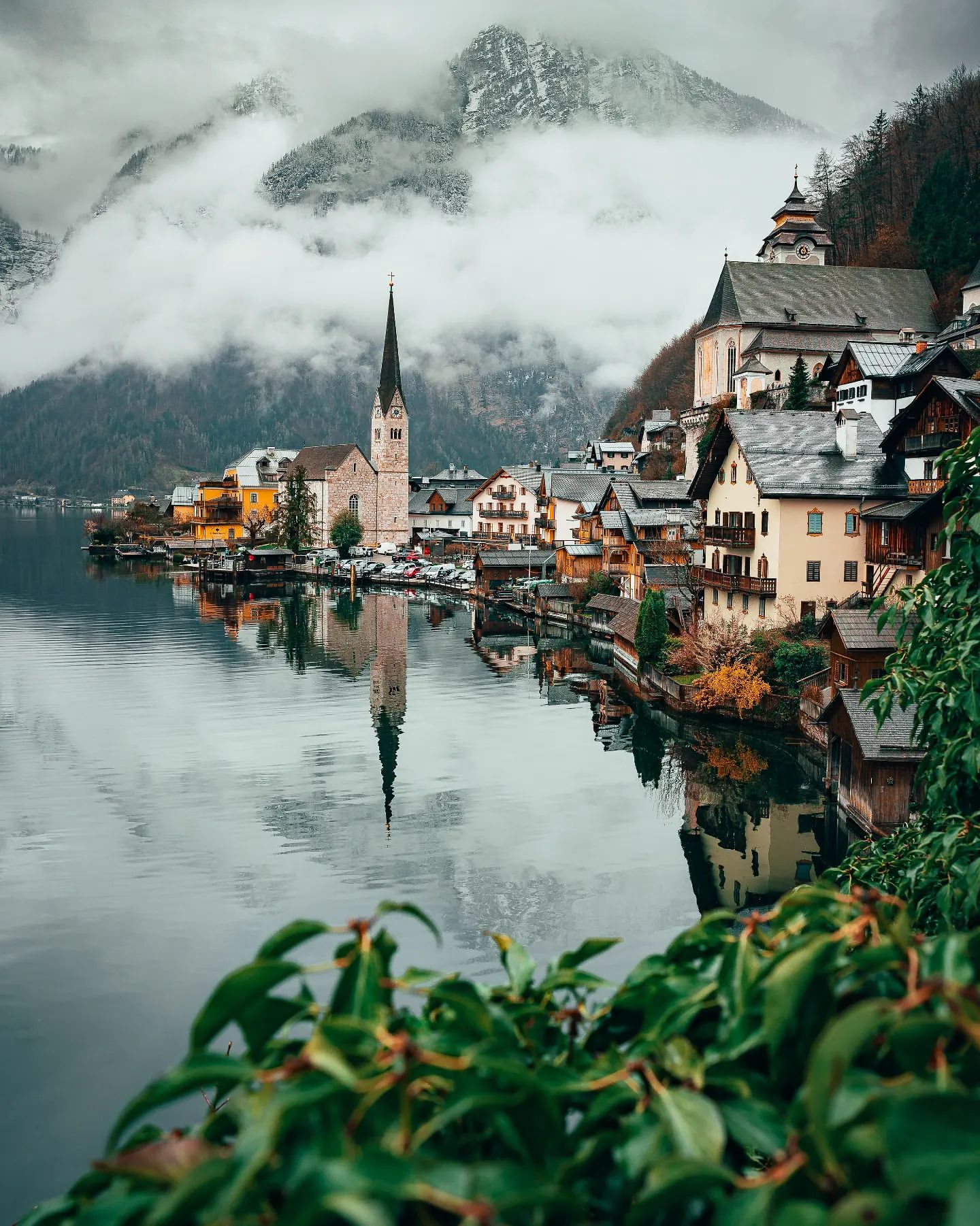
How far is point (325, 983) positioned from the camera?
16750 mm

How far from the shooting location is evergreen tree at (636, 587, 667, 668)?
40438 mm

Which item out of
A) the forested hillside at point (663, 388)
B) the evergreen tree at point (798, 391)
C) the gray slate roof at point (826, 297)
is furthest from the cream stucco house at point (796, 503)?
the forested hillside at point (663, 388)

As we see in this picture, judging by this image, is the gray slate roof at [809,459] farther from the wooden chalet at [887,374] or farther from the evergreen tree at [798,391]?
the evergreen tree at [798,391]

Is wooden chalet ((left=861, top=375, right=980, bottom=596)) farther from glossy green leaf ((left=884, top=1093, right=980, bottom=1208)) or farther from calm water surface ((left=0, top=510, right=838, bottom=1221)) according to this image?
glossy green leaf ((left=884, top=1093, right=980, bottom=1208))

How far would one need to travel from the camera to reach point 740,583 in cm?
3853

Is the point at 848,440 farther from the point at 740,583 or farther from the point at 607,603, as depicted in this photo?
the point at 607,603

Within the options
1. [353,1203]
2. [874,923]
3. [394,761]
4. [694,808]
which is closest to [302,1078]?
[353,1203]

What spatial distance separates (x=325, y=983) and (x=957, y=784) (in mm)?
11803

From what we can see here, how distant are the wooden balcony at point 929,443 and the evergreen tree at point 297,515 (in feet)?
256

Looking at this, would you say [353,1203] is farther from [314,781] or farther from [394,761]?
[394,761]

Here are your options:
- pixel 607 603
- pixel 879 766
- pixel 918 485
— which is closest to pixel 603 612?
pixel 607 603

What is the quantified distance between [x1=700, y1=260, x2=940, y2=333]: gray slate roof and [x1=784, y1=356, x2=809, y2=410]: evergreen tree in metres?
16.2

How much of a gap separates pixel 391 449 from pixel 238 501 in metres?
19.1

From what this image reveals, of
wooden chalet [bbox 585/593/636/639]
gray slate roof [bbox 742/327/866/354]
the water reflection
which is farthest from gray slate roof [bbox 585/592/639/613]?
gray slate roof [bbox 742/327/866/354]
